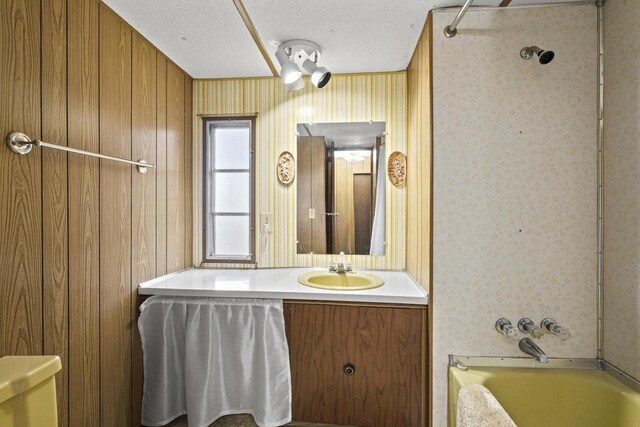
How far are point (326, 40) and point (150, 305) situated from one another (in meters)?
1.76

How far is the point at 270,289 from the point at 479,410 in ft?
3.47

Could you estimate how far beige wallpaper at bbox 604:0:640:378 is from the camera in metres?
1.27

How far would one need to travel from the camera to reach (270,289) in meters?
1.69

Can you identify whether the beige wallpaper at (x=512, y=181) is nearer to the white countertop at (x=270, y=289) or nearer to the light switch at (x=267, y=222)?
the white countertop at (x=270, y=289)

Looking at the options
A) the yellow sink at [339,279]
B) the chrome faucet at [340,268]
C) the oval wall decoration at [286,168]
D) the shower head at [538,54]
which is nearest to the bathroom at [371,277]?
the shower head at [538,54]

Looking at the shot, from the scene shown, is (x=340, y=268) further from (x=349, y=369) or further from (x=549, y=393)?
(x=549, y=393)

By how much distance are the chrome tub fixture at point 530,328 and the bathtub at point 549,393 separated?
17 cm

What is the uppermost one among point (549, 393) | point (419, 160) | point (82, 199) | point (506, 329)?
point (419, 160)

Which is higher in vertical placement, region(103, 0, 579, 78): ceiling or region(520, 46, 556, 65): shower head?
region(103, 0, 579, 78): ceiling

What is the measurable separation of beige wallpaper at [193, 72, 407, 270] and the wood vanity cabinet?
2.10ft

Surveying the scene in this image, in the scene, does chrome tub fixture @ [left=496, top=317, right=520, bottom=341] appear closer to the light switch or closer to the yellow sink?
the yellow sink

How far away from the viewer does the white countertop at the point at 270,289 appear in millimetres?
1571

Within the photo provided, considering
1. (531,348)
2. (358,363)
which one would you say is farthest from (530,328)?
(358,363)

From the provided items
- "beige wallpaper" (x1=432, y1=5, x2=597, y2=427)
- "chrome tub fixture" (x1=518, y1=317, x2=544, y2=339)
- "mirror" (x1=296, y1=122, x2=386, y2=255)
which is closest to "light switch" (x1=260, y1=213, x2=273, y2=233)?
"mirror" (x1=296, y1=122, x2=386, y2=255)
